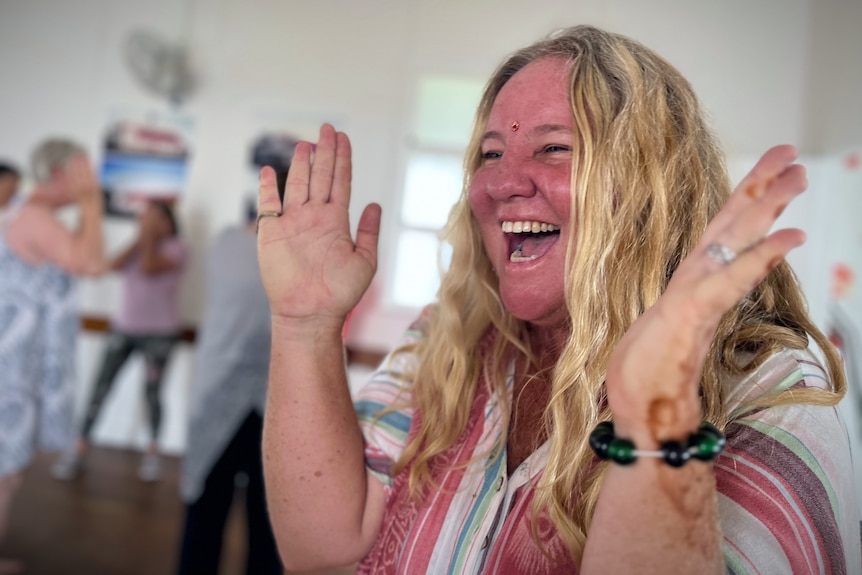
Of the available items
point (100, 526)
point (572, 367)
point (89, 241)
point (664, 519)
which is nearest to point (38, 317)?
point (89, 241)

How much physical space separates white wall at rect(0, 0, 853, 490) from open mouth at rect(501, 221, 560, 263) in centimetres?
347

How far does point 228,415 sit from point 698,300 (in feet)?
6.29

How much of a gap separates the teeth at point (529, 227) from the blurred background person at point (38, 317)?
7.02 feet

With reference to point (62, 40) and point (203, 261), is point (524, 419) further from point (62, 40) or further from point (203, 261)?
point (62, 40)

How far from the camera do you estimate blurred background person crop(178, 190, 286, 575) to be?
219 centimetres

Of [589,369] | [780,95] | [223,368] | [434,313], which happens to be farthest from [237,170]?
[589,369]

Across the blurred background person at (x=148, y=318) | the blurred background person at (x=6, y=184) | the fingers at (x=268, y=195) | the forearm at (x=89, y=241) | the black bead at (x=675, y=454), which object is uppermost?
the fingers at (x=268, y=195)

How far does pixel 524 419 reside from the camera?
943 millimetres

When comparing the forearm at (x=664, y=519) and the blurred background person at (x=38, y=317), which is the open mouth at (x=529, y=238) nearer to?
the forearm at (x=664, y=519)

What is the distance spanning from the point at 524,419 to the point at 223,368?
5.03 feet

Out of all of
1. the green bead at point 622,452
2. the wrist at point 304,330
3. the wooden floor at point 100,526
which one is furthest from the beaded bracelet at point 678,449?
the wooden floor at point 100,526

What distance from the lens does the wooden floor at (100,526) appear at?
2695 millimetres

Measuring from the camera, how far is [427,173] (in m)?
4.42

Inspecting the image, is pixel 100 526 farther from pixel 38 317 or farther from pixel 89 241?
pixel 89 241
